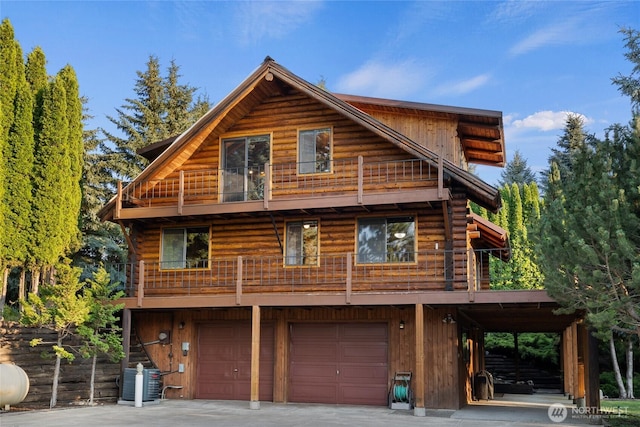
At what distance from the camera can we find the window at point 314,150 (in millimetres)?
19734

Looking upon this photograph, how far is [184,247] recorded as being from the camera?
68.4 ft

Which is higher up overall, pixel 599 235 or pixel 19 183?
pixel 19 183

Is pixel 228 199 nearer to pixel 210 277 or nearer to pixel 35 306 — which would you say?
pixel 210 277

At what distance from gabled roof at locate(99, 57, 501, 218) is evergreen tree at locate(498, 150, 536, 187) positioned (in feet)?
127

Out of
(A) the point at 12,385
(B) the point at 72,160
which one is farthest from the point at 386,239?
(B) the point at 72,160

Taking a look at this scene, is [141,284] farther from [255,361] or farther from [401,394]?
[401,394]

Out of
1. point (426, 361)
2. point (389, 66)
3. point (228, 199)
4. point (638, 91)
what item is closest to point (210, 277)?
point (228, 199)

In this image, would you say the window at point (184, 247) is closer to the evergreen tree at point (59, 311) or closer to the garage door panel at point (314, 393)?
the evergreen tree at point (59, 311)

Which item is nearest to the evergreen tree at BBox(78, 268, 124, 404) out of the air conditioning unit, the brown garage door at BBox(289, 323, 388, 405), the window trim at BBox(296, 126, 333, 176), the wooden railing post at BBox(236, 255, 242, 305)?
the air conditioning unit

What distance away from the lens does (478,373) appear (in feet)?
79.2

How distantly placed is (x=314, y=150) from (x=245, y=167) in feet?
6.86

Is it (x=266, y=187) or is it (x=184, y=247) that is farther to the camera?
(x=184, y=247)

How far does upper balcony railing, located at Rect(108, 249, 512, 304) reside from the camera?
59.0 ft

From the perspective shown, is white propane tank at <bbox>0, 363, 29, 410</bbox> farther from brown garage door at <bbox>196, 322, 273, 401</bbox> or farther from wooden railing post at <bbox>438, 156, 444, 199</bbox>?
wooden railing post at <bbox>438, 156, 444, 199</bbox>
